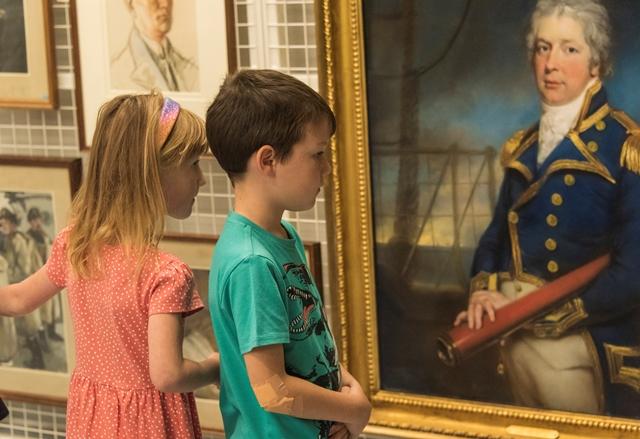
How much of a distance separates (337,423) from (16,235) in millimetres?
1115

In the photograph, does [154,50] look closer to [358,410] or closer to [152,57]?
[152,57]

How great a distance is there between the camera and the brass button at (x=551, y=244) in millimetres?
2135

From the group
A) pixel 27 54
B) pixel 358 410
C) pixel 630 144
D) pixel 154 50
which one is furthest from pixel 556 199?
pixel 27 54

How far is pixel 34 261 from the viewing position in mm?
2633

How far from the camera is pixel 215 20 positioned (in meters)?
2.31

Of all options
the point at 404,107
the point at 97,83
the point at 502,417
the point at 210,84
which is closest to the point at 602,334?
the point at 502,417

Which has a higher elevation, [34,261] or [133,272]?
[133,272]

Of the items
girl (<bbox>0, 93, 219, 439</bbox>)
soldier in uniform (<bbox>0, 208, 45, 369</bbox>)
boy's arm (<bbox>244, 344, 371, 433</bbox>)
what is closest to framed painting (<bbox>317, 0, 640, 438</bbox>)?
girl (<bbox>0, 93, 219, 439</bbox>)

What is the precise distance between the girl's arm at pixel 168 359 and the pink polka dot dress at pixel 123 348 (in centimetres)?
2

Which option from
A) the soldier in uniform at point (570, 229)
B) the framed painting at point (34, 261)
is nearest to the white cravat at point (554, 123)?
the soldier in uniform at point (570, 229)

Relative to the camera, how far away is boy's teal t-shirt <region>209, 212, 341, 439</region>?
1.62 meters

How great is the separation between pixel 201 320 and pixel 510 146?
0.71 m

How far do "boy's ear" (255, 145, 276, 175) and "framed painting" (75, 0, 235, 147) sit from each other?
687 millimetres

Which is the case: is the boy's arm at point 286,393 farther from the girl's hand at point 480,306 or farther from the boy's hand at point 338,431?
the girl's hand at point 480,306
